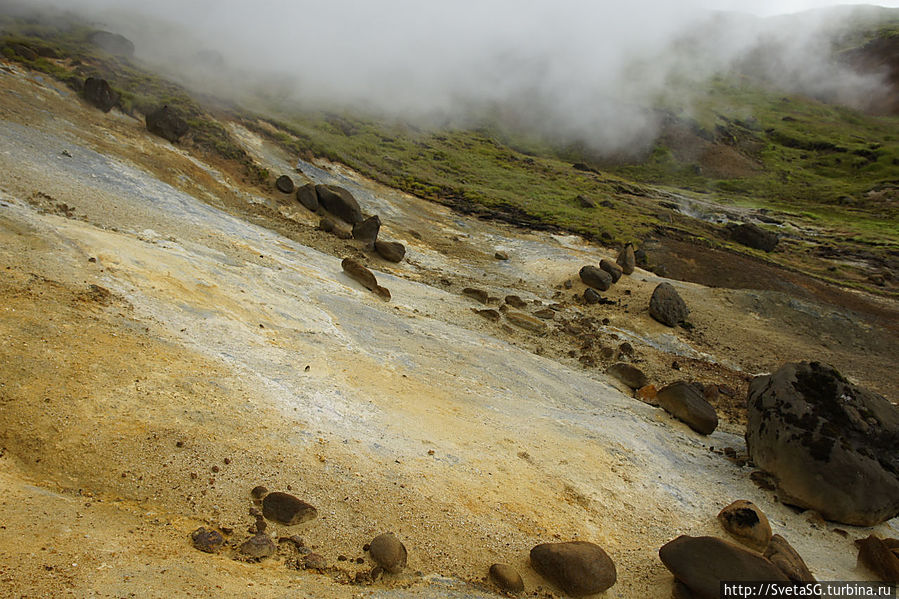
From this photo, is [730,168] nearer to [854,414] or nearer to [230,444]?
[854,414]

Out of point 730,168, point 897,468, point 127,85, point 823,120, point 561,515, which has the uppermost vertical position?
point 823,120

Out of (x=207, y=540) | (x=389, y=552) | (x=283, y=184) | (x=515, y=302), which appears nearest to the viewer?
(x=207, y=540)

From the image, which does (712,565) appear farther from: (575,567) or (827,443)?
(827,443)

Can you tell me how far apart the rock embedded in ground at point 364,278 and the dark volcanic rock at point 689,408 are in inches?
437

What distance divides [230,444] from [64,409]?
7.96 feet

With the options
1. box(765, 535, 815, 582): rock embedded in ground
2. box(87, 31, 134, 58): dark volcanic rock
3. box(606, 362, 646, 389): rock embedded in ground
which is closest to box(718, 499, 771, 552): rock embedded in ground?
box(765, 535, 815, 582): rock embedded in ground

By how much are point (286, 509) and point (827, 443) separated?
12.8 m

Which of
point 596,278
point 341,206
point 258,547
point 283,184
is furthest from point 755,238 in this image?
point 258,547

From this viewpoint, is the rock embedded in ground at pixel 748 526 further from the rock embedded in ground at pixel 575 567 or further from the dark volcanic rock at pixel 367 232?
the dark volcanic rock at pixel 367 232

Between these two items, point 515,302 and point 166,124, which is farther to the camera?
point 166,124

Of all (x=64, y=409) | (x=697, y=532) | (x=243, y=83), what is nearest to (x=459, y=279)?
(x=697, y=532)

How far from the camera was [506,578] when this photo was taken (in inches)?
267

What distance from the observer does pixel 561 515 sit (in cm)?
902

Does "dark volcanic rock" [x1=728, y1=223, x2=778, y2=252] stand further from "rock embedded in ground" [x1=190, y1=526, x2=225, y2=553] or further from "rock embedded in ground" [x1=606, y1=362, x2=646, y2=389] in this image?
"rock embedded in ground" [x1=190, y1=526, x2=225, y2=553]
